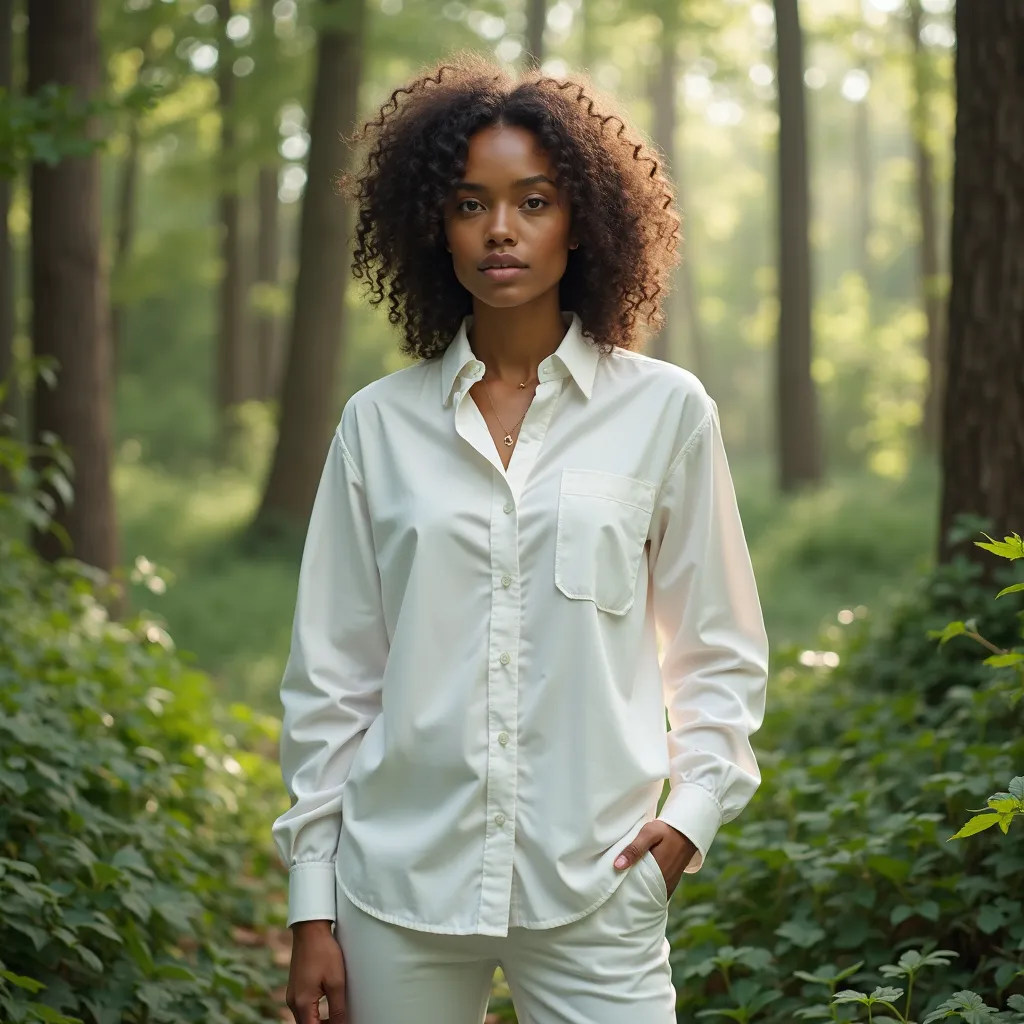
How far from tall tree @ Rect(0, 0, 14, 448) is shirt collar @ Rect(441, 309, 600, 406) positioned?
1040cm

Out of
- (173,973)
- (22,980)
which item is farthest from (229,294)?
(22,980)

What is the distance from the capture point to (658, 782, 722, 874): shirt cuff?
7.67 feet

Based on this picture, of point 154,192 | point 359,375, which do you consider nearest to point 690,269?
point 359,375

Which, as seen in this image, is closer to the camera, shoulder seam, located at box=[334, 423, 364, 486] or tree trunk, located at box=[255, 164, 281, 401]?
shoulder seam, located at box=[334, 423, 364, 486]

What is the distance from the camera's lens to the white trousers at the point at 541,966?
7.44 feet

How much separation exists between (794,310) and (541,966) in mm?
14077

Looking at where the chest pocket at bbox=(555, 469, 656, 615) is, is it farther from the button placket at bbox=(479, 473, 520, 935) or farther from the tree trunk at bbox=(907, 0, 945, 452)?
the tree trunk at bbox=(907, 0, 945, 452)

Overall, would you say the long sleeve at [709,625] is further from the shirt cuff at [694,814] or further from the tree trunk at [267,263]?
the tree trunk at [267,263]

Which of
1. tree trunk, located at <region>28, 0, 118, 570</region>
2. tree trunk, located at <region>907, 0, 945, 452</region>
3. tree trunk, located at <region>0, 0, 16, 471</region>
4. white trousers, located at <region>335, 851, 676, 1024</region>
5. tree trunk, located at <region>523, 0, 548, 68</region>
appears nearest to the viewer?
white trousers, located at <region>335, 851, 676, 1024</region>

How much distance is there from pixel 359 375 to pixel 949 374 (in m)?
22.1

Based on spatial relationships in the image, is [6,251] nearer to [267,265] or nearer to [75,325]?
[75,325]

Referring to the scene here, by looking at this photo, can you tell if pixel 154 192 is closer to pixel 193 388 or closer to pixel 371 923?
pixel 193 388

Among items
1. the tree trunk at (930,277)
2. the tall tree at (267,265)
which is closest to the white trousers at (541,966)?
the tree trunk at (930,277)

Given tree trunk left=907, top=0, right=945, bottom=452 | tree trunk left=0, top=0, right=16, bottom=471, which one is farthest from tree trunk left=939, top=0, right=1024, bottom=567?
tree trunk left=907, top=0, right=945, bottom=452
